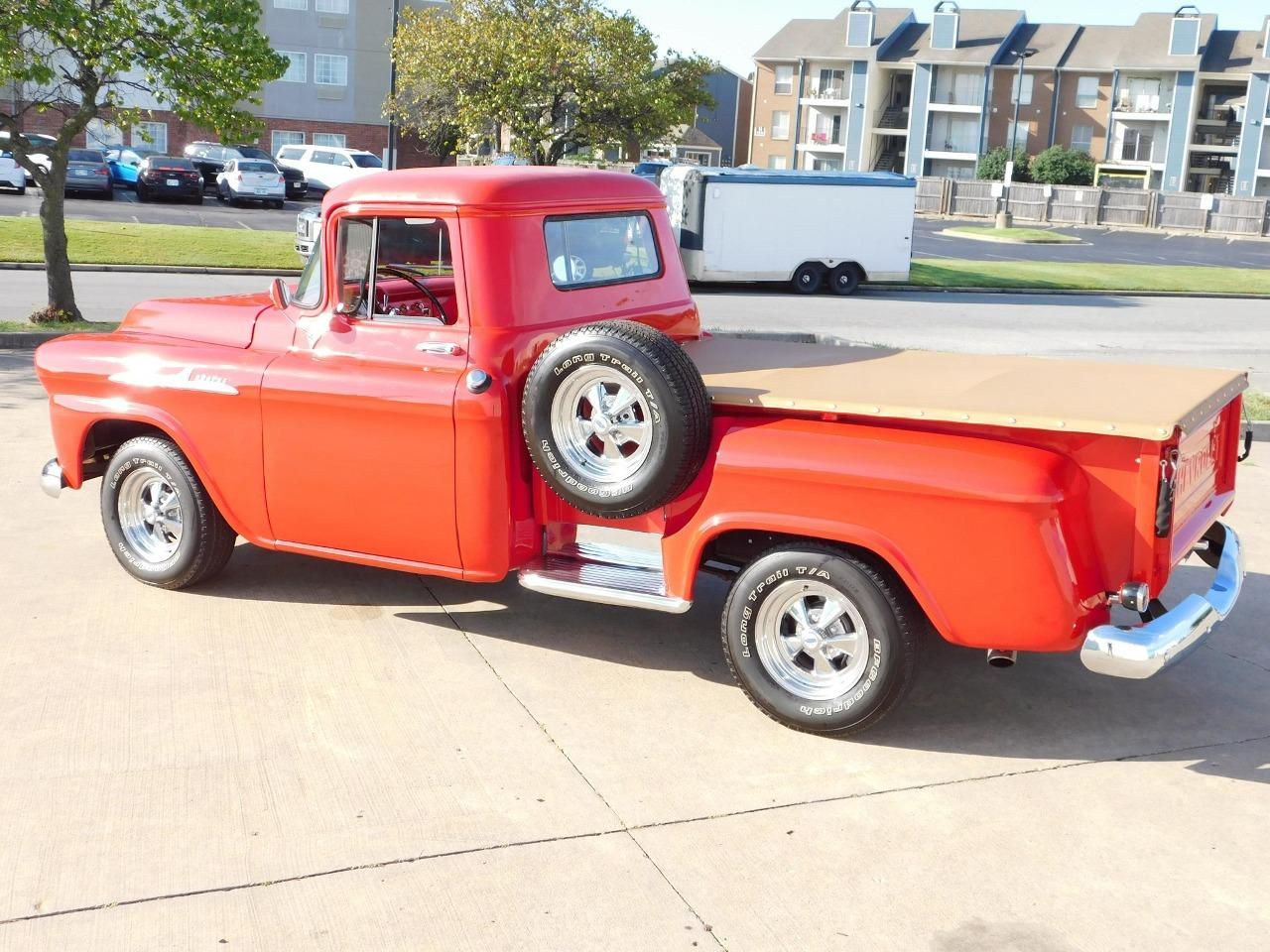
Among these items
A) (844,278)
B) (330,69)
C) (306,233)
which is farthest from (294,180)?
(844,278)

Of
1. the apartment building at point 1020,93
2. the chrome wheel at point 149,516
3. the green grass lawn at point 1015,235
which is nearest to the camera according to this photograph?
the chrome wheel at point 149,516

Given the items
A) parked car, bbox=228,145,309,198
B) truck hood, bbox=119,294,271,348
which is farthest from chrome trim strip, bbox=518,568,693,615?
parked car, bbox=228,145,309,198

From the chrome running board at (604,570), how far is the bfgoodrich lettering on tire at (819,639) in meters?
0.33

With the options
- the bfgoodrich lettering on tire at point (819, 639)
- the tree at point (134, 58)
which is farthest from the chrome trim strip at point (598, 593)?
the tree at point (134, 58)

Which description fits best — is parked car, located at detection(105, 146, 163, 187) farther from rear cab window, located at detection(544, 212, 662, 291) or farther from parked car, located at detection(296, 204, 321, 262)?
rear cab window, located at detection(544, 212, 662, 291)

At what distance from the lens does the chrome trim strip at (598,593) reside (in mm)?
5492

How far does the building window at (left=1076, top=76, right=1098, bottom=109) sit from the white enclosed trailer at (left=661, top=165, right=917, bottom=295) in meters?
54.9

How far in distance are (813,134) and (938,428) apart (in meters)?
79.7

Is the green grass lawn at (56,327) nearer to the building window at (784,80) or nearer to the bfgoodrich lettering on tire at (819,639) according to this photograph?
the bfgoodrich lettering on tire at (819,639)

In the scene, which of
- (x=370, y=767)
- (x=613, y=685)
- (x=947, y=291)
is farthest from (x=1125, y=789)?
(x=947, y=291)

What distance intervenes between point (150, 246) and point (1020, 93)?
6044cm

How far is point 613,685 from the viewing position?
584cm

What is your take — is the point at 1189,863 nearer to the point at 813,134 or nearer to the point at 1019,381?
the point at 1019,381

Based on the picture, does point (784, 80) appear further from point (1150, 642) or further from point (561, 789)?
point (561, 789)
